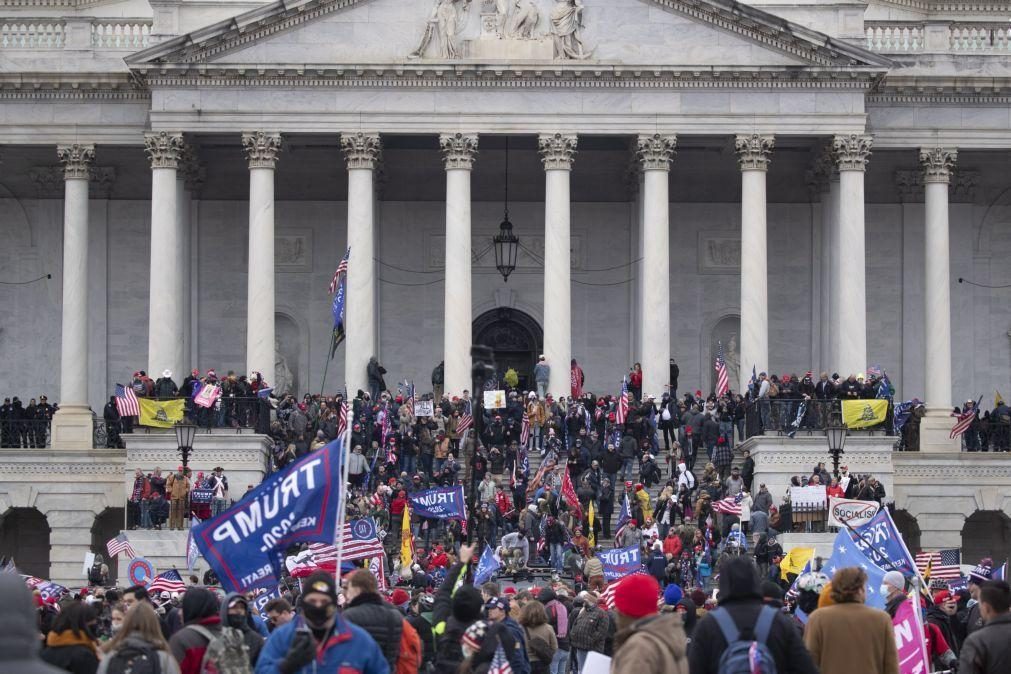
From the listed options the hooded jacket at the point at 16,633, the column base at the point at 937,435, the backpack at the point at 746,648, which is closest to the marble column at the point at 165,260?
the column base at the point at 937,435

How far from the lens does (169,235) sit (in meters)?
60.2

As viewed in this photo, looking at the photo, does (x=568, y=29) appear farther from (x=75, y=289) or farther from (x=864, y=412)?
(x=75, y=289)

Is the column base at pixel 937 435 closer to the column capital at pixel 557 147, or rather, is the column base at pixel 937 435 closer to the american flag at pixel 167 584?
the column capital at pixel 557 147

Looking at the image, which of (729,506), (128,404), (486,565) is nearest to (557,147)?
(128,404)

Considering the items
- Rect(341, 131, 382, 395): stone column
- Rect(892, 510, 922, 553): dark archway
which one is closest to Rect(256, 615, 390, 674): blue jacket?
Rect(341, 131, 382, 395): stone column

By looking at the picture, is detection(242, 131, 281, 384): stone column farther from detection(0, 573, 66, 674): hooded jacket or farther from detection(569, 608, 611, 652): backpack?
detection(0, 573, 66, 674): hooded jacket

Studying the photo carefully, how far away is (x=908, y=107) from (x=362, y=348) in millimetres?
17934

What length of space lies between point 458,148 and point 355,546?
84.1 ft

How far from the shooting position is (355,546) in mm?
36750

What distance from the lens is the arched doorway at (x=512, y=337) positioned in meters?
69.5

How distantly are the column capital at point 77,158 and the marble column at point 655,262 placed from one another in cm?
1619

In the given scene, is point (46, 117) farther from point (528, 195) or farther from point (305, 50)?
point (528, 195)

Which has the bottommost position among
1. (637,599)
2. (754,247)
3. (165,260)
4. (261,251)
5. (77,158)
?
(637,599)

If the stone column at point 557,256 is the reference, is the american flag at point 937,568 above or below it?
below
